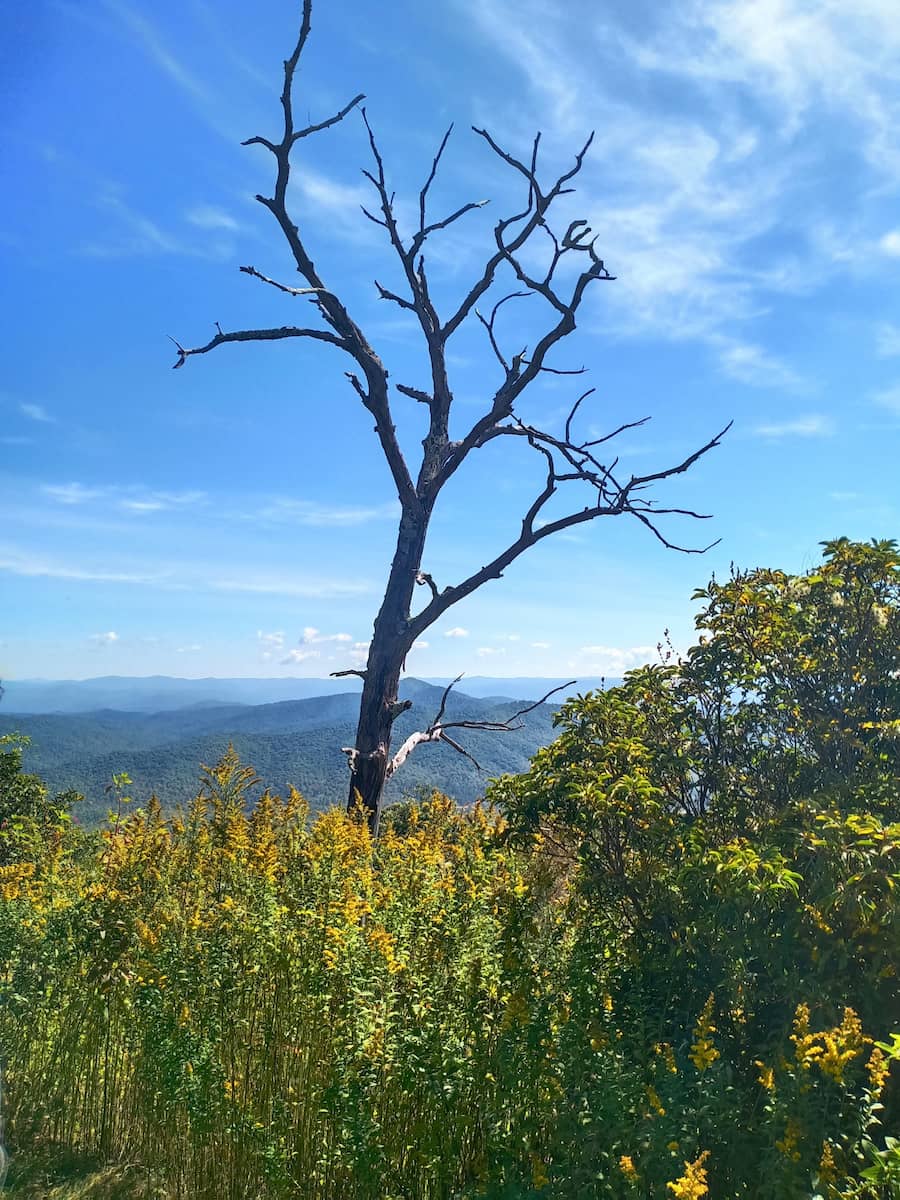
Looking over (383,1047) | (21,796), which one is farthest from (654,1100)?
(21,796)

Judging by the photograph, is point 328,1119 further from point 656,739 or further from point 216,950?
point 656,739

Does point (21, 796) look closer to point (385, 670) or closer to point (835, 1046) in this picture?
point (385, 670)

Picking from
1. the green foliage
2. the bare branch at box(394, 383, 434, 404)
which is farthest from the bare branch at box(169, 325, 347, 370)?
the green foliage

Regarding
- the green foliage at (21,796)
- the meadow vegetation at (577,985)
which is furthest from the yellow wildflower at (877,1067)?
the green foliage at (21,796)

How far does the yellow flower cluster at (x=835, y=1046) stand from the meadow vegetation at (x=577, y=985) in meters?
0.01

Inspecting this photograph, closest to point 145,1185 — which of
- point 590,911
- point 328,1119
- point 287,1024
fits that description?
point 287,1024

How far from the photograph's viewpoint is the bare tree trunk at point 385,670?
813 centimetres

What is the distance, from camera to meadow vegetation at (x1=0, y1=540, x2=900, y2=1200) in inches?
97.7

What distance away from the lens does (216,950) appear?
3.88 metres

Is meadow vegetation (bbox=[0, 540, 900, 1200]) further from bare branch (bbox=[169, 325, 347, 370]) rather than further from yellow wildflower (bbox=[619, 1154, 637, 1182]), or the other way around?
bare branch (bbox=[169, 325, 347, 370])

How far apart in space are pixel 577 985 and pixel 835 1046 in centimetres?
111

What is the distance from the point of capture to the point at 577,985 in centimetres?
307

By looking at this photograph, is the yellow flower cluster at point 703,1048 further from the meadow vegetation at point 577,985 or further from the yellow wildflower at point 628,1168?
the yellow wildflower at point 628,1168

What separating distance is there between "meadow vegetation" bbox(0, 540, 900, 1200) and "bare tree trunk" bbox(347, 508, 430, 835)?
3.32 metres
